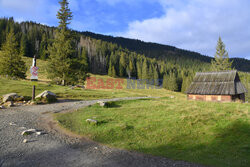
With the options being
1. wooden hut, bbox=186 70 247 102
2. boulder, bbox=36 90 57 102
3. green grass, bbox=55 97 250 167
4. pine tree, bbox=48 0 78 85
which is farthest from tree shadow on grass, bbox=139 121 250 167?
pine tree, bbox=48 0 78 85

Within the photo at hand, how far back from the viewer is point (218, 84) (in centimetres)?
2617

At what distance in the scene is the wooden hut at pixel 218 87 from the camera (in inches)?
959

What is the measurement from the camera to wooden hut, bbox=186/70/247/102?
79.9 feet

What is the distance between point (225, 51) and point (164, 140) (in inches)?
2194

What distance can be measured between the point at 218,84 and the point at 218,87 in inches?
31.0

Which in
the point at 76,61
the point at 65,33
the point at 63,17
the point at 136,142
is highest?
the point at 63,17

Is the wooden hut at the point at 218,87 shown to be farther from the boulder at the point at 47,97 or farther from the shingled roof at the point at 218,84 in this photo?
the boulder at the point at 47,97

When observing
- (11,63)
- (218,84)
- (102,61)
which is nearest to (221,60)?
(218,84)

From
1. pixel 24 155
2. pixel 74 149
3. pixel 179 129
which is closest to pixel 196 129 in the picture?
pixel 179 129

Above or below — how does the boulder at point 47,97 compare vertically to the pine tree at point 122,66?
below

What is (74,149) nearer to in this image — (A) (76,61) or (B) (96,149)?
(B) (96,149)

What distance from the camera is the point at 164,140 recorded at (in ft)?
25.4

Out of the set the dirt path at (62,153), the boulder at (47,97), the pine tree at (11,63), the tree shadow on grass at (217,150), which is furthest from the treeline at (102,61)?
the tree shadow on grass at (217,150)

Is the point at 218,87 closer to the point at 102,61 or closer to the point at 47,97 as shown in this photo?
the point at 47,97
